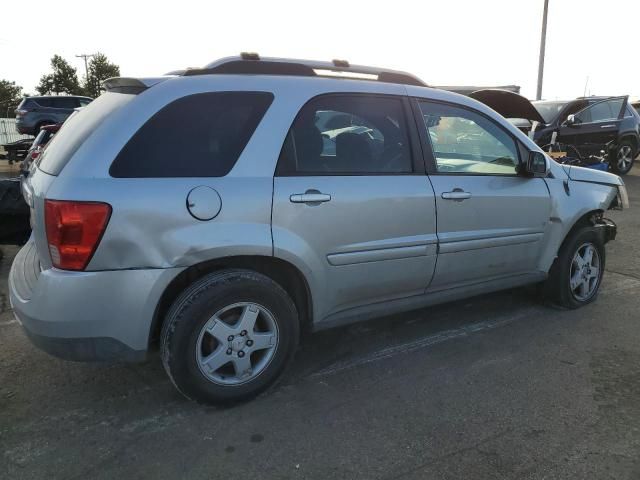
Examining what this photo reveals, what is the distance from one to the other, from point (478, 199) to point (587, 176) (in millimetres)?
1361

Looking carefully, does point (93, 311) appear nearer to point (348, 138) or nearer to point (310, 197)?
point (310, 197)

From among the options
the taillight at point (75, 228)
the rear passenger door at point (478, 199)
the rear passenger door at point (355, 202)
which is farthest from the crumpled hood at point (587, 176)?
the taillight at point (75, 228)

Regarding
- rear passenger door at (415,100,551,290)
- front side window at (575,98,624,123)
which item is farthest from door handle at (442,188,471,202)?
front side window at (575,98,624,123)

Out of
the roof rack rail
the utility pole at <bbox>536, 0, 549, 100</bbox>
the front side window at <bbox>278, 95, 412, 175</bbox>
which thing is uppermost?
the utility pole at <bbox>536, 0, 549, 100</bbox>

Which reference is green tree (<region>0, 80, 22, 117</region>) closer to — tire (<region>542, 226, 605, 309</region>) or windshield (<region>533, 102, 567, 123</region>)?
windshield (<region>533, 102, 567, 123</region>)

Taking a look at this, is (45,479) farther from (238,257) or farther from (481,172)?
(481,172)

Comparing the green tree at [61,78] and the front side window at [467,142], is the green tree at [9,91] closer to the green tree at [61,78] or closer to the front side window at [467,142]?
the green tree at [61,78]

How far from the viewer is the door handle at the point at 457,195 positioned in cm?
338

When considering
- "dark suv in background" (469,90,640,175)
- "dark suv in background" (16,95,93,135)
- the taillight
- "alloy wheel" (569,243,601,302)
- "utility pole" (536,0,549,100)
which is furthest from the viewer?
"utility pole" (536,0,549,100)

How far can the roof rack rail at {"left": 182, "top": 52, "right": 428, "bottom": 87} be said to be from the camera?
2.97 metres

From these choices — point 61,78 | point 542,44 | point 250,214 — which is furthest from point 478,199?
point 61,78

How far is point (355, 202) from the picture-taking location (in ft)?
9.86

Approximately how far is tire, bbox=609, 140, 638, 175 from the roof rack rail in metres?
11.3

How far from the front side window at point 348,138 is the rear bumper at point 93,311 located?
36.7 inches
